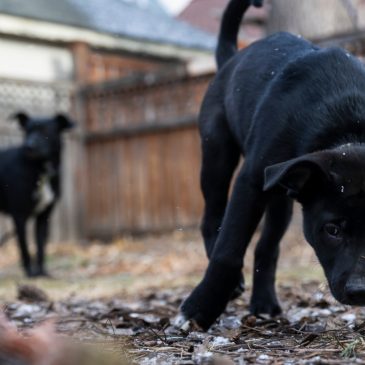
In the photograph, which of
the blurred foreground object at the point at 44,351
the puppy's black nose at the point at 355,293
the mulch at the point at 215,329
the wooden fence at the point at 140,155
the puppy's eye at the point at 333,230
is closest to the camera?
the blurred foreground object at the point at 44,351

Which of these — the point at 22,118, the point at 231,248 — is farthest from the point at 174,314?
the point at 22,118

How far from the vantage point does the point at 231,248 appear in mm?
3602

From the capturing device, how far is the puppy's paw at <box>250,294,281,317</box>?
172 inches

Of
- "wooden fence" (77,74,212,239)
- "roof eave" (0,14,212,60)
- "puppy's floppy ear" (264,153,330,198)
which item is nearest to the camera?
"puppy's floppy ear" (264,153,330,198)

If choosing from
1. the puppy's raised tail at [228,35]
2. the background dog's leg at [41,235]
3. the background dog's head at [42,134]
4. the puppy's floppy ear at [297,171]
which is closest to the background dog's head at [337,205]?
the puppy's floppy ear at [297,171]

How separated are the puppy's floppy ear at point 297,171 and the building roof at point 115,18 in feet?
37.3

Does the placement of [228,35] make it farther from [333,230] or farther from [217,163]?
[333,230]

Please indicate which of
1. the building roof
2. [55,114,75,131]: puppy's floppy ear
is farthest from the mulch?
the building roof

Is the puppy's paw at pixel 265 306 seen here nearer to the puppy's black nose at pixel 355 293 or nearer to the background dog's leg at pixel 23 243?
the puppy's black nose at pixel 355 293

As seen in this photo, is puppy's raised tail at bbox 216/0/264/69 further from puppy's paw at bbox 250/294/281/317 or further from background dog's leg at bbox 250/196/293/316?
Answer: puppy's paw at bbox 250/294/281/317

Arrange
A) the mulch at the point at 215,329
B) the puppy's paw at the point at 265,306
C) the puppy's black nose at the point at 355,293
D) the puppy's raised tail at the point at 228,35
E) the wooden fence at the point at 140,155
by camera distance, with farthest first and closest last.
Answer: the wooden fence at the point at 140,155 < the puppy's raised tail at the point at 228,35 < the puppy's paw at the point at 265,306 < the puppy's black nose at the point at 355,293 < the mulch at the point at 215,329

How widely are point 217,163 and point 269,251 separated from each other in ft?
2.00

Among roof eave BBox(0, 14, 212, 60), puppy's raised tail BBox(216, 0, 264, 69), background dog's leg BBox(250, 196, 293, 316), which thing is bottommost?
background dog's leg BBox(250, 196, 293, 316)

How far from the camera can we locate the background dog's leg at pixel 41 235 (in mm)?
8742
